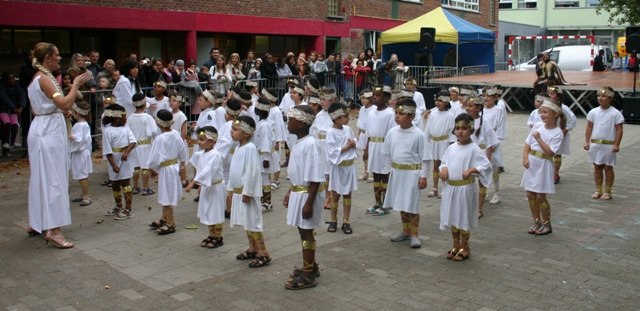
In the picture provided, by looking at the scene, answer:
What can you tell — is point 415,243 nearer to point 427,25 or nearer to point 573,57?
point 427,25

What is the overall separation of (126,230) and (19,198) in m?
2.70

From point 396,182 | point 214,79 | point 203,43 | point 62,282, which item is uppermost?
point 203,43

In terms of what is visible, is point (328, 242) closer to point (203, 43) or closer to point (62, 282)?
point (62, 282)

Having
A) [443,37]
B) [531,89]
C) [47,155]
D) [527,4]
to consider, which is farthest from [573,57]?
[47,155]

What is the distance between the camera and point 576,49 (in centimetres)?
3250

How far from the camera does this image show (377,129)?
930 centimetres

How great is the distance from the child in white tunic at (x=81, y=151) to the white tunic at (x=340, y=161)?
3.79 metres

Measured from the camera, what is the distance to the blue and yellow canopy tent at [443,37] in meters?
24.3

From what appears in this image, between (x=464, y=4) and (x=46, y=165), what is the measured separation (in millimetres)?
33332

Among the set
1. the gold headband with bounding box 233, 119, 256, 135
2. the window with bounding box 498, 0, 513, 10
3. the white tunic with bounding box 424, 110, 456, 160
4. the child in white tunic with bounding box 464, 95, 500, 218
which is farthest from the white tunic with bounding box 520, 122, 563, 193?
the window with bounding box 498, 0, 513, 10

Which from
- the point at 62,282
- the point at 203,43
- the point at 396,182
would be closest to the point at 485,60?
the point at 203,43

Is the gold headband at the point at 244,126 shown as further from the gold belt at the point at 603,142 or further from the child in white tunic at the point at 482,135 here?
the gold belt at the point at 603,142

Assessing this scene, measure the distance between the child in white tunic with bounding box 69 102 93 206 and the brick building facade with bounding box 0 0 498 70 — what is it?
7.32 meters

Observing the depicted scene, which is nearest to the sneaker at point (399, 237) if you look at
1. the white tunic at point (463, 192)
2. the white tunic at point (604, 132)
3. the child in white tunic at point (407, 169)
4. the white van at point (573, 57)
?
the child in white tunic at point (407, 169)
